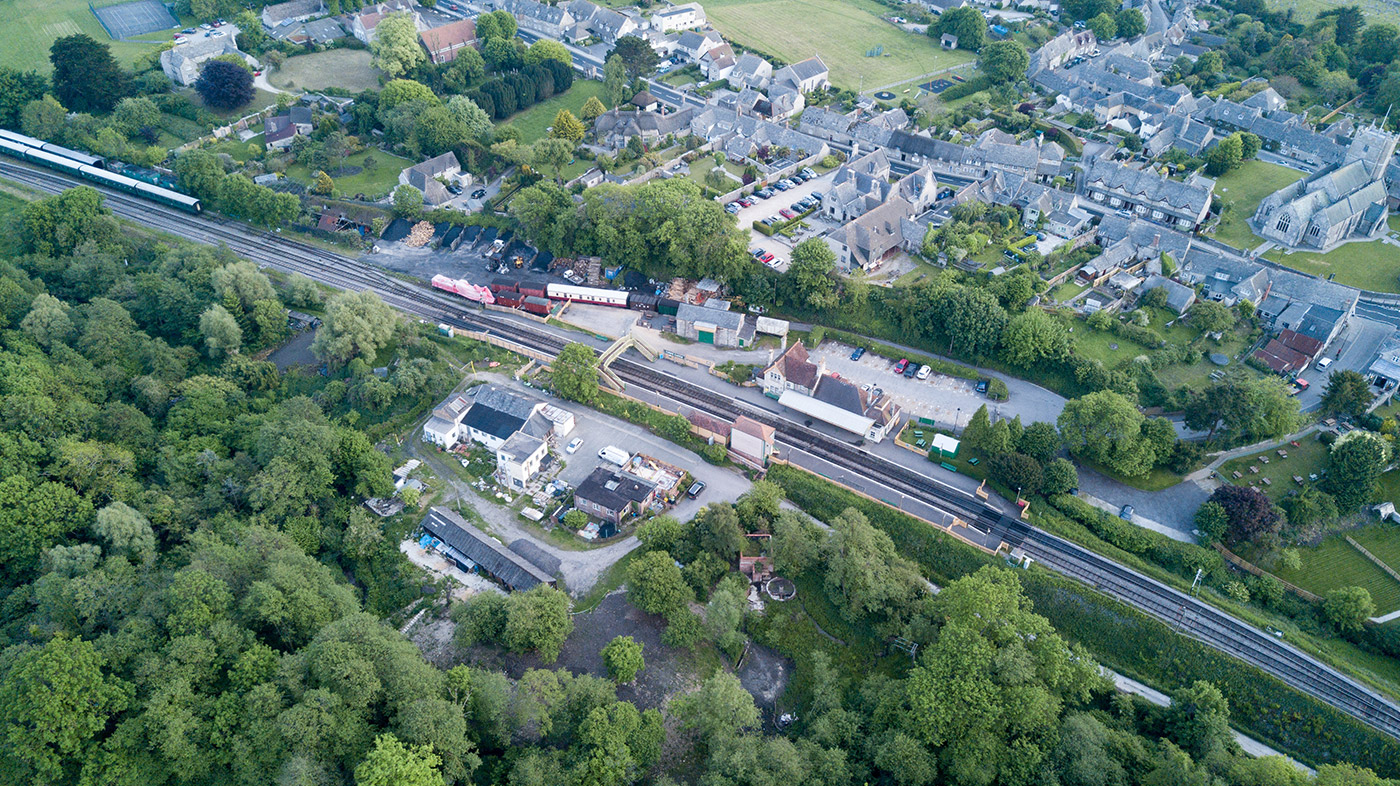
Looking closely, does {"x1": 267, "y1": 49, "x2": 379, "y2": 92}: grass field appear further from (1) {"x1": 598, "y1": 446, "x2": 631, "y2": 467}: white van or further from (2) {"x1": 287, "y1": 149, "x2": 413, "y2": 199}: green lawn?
(1) {"x1": 598, "y1": 446, "x2": 631, "y2": 467}: white van

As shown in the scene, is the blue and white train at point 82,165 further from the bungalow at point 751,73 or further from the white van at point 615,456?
the bungalow at point 751,73

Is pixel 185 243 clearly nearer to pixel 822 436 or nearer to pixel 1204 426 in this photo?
pixel 822 436

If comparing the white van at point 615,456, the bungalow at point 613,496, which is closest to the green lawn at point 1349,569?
the bungalow at point 613,496

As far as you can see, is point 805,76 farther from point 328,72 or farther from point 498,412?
point 498,412

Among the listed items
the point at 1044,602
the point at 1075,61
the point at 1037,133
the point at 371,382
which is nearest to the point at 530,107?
the point at 371,382

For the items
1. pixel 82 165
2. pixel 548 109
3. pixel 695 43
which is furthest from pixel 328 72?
pixel 695 43

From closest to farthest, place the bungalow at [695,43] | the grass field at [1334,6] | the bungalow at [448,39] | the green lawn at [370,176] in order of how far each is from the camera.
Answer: the green lawn at [370,176] → the bungalow at [448,39] → the bungalow at [695,43] → the grass field at [1334,6]

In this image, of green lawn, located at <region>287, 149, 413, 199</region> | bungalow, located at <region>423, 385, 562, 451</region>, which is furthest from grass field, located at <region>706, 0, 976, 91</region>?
bungalow, located at <region>423, 385, 562, 451</region>
